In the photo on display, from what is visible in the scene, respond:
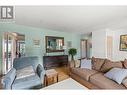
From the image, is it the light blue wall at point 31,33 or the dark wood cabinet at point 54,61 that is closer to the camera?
the light blue wall at point 31,33

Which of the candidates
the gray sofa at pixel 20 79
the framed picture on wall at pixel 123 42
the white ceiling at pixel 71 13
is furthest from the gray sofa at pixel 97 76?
the framed picture on wall at pixel 123 42

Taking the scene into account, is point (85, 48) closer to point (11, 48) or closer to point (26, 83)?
point (11, 48)

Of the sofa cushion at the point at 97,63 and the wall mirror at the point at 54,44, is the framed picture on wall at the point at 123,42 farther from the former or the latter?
the wall mirror at the point at 54,44

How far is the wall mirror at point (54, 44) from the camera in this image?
214 inches

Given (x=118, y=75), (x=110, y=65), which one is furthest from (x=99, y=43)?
(x=118, y=75)

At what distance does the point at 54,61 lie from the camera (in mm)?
5410

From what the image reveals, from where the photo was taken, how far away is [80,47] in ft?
24.4

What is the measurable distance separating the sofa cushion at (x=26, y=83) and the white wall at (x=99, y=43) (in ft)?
12.1

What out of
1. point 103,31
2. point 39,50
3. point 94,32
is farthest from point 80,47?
point 39,50

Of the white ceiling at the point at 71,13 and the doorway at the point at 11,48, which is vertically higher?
the white ceiling at the point at 71,13

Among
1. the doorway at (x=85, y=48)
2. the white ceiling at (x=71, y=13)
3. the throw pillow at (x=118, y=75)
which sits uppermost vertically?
the white ceiling at (x=71, y=13)
